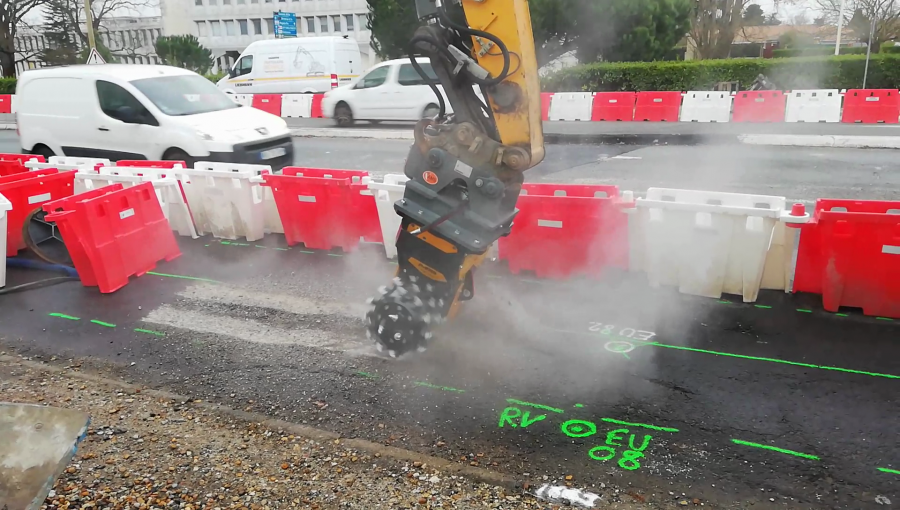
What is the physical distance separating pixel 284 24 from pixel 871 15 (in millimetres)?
36421

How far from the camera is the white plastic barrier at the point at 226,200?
754cm

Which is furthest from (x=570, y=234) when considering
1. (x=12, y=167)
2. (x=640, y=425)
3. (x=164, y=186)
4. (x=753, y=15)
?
(x=753, y=15)

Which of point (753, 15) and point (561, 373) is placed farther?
point (753, 15)

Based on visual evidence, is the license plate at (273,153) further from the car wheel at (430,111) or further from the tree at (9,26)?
the tree at (9,26)

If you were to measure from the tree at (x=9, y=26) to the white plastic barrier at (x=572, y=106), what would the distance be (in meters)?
37.7

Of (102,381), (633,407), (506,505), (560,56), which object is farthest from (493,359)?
(560,56)

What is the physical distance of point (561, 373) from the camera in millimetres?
4418

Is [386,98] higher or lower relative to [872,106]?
higher

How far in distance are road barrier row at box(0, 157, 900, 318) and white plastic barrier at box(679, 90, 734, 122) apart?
10.7 metres

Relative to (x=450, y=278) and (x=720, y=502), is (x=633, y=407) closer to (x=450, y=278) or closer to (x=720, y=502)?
(x=720, y=502)

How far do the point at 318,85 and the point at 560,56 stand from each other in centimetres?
1464

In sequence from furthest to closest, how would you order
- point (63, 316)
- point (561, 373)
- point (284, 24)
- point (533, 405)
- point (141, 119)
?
1. point (284, 24)
2. point (141, 119)
3. point (63, 316)
4. point (561, 373)
5. point (533, 405)

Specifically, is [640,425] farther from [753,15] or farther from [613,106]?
[753,15]

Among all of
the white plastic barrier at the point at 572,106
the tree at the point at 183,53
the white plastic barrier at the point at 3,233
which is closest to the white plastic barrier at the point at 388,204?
the white plastic barrier at the point at 3,233
